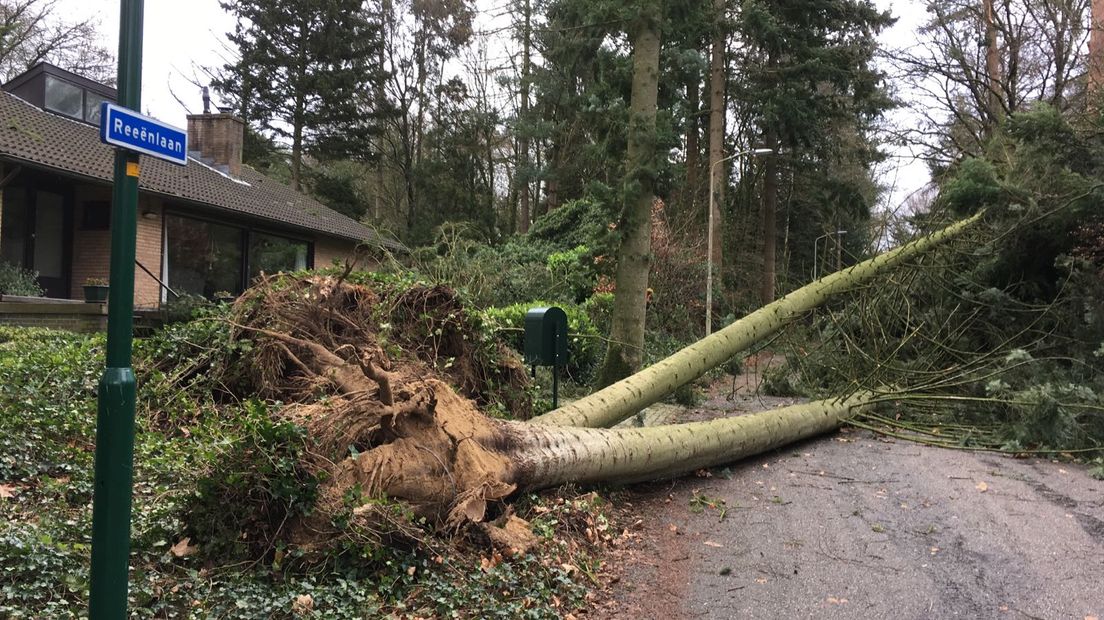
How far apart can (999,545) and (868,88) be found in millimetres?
19326

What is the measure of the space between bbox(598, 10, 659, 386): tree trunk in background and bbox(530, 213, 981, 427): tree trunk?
1.57 metres

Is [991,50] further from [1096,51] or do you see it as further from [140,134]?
[140,134]

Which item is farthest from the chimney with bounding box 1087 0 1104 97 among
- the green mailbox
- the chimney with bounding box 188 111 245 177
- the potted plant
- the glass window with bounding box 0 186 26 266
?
the chimney with bounding box 188 111 245 177

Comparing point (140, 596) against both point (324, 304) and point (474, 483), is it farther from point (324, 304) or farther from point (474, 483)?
point (324, 304)

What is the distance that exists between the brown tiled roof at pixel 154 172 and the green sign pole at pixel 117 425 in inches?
312

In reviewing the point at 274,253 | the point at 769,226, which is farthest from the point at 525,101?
the point at 274,253

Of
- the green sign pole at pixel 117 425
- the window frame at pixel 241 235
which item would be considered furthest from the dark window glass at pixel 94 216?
the green sign pole at pixel 117 425

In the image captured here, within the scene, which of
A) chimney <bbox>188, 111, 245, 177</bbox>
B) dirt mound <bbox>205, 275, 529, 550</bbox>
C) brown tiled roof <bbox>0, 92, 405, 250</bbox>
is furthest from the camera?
chimney <bbox>188, 111, 245, 177</bbox>

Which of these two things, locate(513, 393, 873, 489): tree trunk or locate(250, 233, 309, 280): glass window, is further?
locate(250, 233, 309, 280): glass window

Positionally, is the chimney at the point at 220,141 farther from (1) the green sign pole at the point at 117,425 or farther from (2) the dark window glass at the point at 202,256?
(1) the green sign pole at the point at 117,425

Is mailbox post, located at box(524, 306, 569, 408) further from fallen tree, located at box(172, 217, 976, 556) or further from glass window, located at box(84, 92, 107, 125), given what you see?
glass window, located at box(84, 92, 107, 125)

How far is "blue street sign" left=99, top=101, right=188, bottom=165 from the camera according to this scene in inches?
89.2

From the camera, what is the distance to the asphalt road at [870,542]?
4230mm

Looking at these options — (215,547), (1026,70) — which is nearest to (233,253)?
(215,547)
